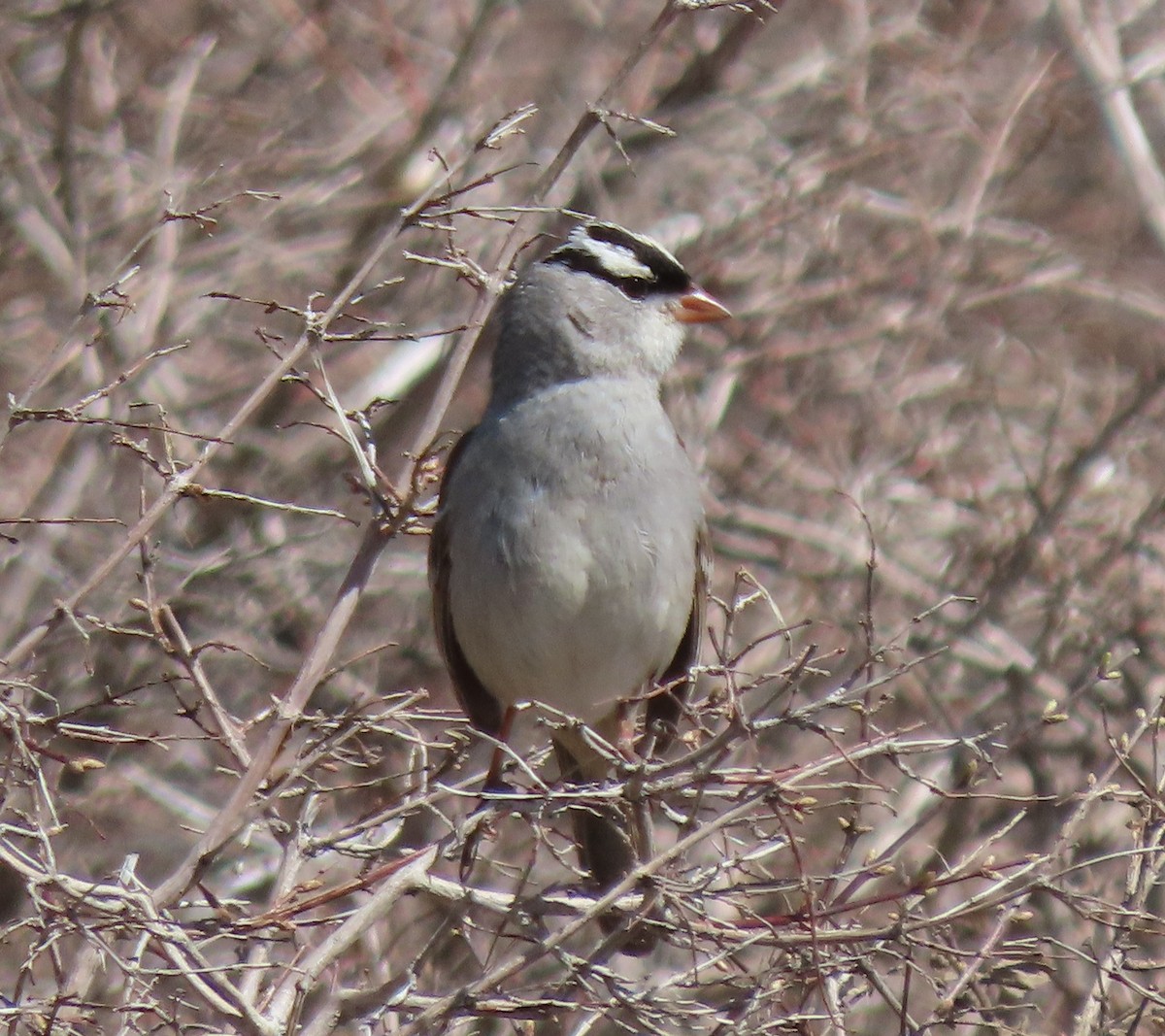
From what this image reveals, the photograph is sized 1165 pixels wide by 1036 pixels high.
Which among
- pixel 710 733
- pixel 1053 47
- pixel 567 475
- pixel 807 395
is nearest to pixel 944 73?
pixel 1053 47

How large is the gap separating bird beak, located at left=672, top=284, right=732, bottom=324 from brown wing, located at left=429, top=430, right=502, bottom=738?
73 cm

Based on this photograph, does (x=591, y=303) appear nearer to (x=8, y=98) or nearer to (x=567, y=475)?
(x=567, y=475)

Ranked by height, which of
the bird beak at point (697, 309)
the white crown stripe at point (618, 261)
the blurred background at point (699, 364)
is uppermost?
the white crown stripe at point (618, 261)

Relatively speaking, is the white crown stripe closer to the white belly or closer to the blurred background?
the white belly

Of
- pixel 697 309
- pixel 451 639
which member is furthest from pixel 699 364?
pixel 451 639

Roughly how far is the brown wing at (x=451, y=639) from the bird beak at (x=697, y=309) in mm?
727

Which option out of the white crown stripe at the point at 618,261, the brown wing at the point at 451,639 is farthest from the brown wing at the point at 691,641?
the white crown stripe at the point at 618,261

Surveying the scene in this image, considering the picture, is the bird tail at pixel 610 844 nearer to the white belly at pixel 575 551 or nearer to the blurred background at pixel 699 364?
the white belly at pixel 575 551

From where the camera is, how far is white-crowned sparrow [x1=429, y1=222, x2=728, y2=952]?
15.5 ft

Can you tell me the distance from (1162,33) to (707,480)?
9.82 feet

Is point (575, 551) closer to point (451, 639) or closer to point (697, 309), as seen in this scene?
point (451, 639)

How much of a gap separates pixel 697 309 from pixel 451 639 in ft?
3.96

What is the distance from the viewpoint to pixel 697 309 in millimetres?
5199

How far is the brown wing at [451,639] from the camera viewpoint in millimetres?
5016
